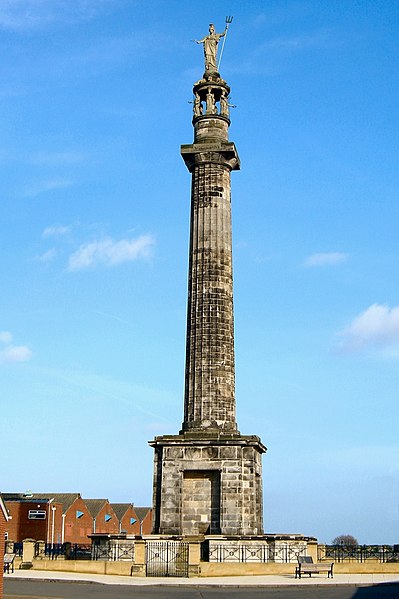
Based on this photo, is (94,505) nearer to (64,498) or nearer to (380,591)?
(64,498)

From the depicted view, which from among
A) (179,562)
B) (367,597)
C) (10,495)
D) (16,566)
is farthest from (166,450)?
(10,495)

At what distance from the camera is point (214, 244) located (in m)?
36.1

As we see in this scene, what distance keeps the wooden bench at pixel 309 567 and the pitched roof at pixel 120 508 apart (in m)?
69.1

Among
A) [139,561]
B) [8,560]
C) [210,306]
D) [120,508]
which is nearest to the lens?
[139,561]

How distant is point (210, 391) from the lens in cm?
3438

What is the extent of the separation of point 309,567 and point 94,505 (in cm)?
6364

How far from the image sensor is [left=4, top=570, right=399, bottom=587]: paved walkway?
25938 millimetres

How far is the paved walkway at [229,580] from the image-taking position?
25.9 m

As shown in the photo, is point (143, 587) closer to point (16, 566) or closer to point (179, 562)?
point (179, 562)

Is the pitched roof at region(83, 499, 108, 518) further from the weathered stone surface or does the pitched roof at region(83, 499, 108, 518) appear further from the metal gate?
the metal gate

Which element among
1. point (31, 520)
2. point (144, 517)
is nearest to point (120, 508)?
point (144, 517)

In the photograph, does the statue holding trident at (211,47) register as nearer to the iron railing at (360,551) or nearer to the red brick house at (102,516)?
the iron railing at (360,551)

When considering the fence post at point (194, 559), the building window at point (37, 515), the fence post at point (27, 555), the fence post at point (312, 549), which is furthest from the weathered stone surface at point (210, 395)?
the building window at point (37, 515)

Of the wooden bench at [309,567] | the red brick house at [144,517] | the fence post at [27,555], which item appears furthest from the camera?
the red brick house at [144,517]
